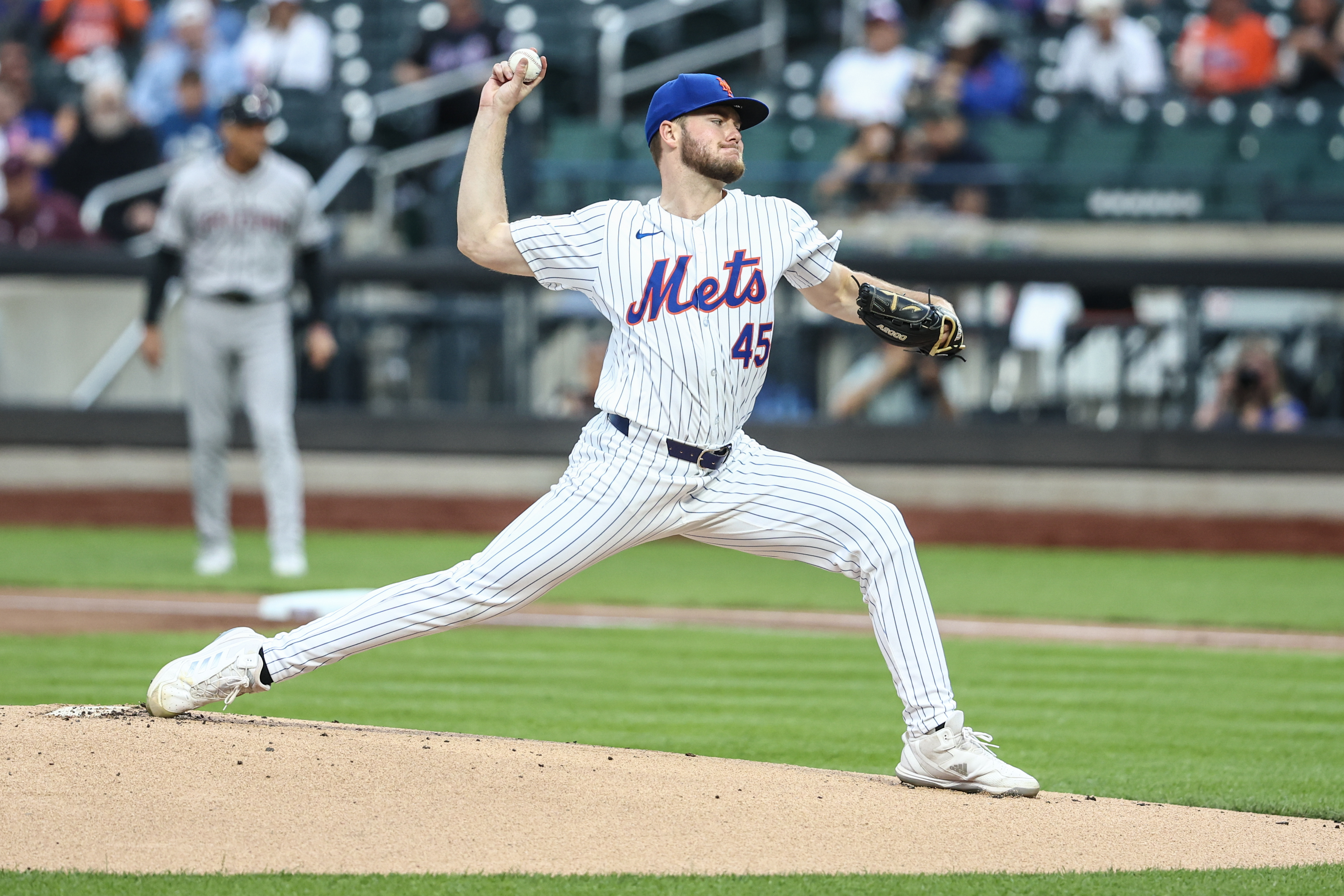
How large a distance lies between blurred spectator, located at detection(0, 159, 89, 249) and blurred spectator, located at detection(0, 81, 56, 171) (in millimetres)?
908

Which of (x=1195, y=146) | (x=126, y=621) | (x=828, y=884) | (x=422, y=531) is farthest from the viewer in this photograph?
(x=1195, y=146)

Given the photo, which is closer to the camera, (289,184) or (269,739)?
(269,739)

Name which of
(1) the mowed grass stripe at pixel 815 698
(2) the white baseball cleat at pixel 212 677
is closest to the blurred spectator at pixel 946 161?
(1) the mowed grass stripe at pixel 815 698

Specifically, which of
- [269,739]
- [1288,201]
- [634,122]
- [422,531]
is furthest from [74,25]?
[269,739]

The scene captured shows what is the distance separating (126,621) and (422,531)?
3991 mm

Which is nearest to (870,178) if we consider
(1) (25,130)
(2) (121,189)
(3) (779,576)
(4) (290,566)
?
(3) (779,576)

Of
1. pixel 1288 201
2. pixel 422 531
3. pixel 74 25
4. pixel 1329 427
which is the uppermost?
pixel 74 25

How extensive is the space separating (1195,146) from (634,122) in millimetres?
4799

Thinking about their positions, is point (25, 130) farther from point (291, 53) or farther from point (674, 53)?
point (674, 53)

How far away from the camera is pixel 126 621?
25.4 feet

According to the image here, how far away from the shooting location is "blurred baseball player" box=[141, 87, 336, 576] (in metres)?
8.87

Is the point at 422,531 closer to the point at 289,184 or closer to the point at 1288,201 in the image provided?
the point at 289,184

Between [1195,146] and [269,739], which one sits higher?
[1195,146]

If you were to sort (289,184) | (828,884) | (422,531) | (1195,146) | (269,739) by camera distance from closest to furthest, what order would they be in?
(828,884)
(269,739)
(289,184)
(422,531)
(1195,146)
